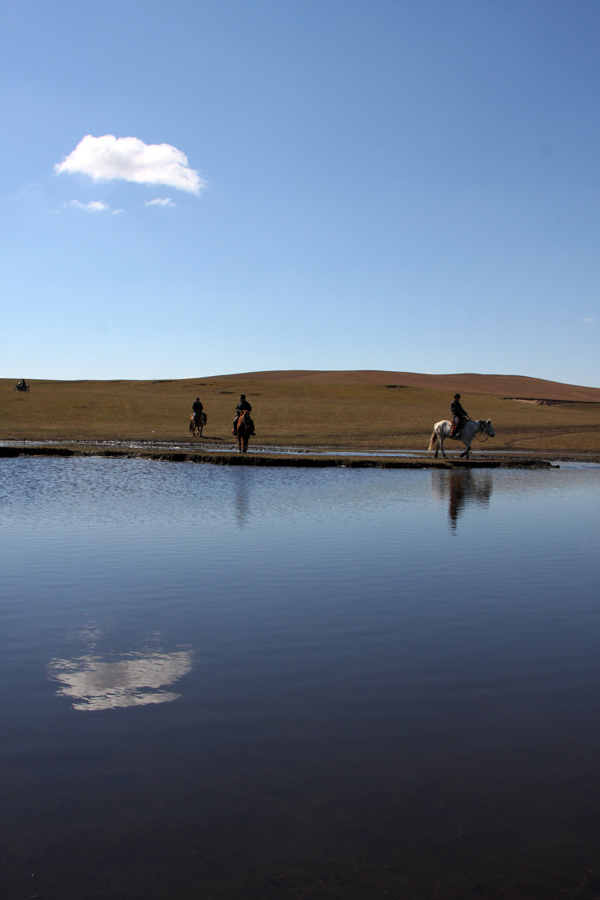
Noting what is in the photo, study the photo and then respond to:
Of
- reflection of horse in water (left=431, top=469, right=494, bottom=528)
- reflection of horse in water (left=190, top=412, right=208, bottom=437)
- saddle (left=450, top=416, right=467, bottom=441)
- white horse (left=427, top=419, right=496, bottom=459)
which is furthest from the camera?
Result: reflection of horse in water (left=190, top=412, right=208, bottom=437)

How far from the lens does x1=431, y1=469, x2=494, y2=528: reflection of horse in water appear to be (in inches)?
644

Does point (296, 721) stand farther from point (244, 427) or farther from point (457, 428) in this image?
point (457, 428)

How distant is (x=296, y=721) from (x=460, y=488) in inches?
608

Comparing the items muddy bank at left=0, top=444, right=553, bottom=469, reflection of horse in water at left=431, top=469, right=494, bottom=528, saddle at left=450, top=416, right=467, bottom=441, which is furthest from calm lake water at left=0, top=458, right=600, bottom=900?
saddle at left=450, top=416, right=467, bottom=441

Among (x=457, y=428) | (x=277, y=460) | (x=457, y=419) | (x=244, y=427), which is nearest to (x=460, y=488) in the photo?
(x=277, y=460)

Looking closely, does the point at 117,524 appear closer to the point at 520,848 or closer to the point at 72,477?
the point at 72,477

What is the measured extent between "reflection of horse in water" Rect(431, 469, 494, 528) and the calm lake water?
5321 millimetres

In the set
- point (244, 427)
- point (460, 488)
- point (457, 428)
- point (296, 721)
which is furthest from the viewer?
point (244, 427)

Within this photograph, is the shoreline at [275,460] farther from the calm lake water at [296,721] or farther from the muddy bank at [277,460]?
the calm lake water at [296,721]

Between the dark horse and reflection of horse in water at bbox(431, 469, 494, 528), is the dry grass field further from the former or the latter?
reflection of horse in water at bbox(431, 469, 494, 528)

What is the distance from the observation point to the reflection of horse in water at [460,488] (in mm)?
16359

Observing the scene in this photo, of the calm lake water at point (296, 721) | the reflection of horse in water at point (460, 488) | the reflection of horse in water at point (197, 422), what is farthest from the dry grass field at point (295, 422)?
the calm lake water at point (296, 721)

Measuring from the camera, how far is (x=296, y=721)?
4883 mm

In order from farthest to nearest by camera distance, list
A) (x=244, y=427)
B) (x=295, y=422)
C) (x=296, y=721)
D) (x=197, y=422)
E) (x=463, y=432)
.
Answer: (x=295, y=422), (x=197, y=422), (x=463, y=432), (x=244, y=427), (x=296, y=721)
